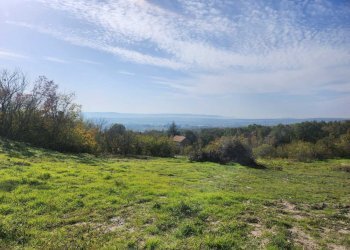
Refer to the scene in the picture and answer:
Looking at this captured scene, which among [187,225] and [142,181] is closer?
[187,225]

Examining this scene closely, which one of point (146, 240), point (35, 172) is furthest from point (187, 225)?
point (35, 172)

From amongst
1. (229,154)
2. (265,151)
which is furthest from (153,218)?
(265,151)

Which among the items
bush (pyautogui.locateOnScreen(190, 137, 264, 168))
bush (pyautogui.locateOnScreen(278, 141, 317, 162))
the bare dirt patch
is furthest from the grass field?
bush (pyautogui.locateOnScreen(278, 141, 317, 162))

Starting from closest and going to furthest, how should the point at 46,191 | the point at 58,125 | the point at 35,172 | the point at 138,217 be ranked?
the point at 138,217, the point at 46,191, the point at 35,172, the point at 58,125

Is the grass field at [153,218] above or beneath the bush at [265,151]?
above

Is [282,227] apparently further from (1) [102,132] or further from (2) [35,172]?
(1) [102,132]

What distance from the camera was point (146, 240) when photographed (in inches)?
317

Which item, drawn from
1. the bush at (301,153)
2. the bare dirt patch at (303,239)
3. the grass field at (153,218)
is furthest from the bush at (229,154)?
the bare dirt patch at (303,239)

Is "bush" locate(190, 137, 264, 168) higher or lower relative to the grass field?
lower

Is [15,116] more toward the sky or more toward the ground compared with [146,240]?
more toward the sky

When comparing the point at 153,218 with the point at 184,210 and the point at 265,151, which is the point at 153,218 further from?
the point at 265,151

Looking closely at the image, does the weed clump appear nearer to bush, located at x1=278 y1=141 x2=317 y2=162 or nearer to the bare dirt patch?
the bare dirt patch

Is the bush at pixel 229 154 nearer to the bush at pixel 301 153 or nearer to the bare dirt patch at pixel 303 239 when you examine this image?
the bush at pixel 301 153

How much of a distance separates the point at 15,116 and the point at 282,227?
3685cm
